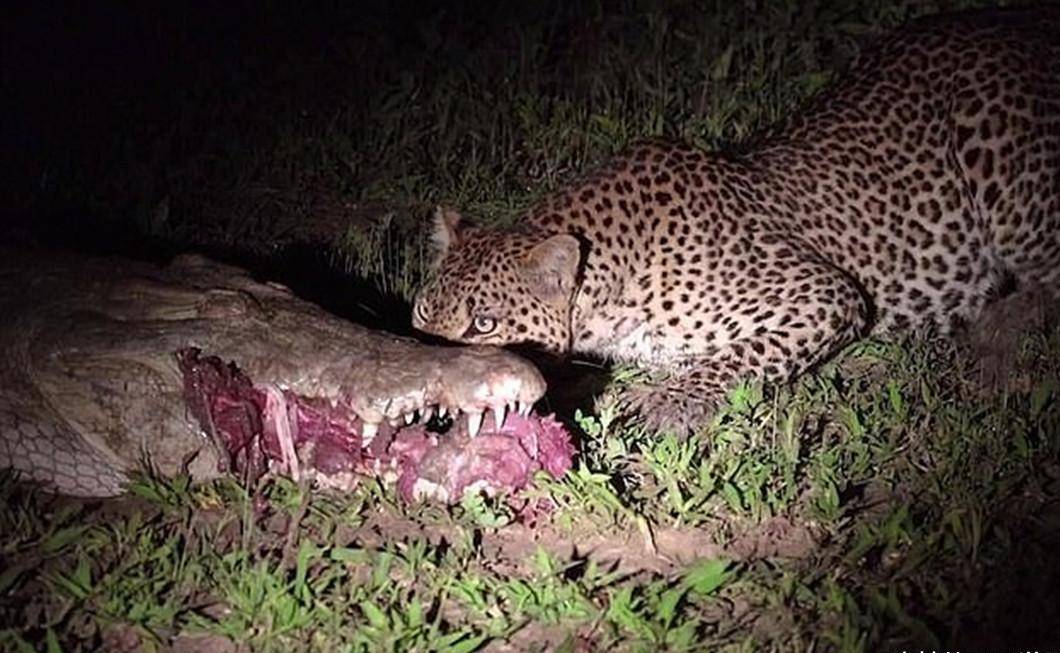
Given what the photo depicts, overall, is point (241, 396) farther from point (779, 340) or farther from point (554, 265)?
point (779, 340)

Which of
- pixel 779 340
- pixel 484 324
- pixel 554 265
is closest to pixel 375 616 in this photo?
pixel 484 324

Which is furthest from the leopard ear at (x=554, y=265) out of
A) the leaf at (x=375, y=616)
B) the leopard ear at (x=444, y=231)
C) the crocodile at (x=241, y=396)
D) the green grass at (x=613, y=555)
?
the leaf at (x=375, y=616)

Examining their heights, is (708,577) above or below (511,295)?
below

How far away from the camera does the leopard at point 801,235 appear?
22.0 ft

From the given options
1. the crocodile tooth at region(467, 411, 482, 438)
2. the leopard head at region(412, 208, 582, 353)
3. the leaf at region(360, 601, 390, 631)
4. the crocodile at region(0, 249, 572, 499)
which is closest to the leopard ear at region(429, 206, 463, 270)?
the leopard head at region(412, 208, 582, 353)

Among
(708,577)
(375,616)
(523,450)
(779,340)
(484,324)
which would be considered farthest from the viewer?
(779,340)

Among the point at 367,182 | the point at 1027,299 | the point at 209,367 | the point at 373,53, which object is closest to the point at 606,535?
the point at 209,367

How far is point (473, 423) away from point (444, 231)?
206 centimetres

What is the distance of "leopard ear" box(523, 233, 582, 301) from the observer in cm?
656

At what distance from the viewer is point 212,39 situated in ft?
40.1

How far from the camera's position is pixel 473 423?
207 inches

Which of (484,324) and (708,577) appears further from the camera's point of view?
(484,324)

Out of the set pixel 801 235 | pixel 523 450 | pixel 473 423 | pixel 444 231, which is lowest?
pixel 523 450

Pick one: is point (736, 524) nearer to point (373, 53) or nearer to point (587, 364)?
point (587, 364)
